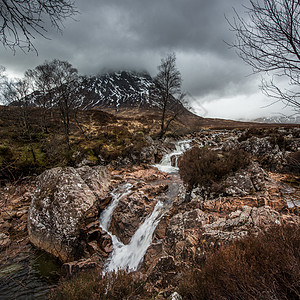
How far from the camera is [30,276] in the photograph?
4426 millimetres

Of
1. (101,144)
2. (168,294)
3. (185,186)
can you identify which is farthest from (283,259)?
(101,144)

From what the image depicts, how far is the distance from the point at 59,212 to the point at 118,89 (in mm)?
131879

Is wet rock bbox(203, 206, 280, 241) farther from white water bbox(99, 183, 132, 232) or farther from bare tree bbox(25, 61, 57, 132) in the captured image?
bare tree bbox(25, 61, 57, 132)

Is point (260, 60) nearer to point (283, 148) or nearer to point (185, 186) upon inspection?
point (185, 186)

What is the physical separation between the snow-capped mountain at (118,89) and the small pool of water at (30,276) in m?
71.9

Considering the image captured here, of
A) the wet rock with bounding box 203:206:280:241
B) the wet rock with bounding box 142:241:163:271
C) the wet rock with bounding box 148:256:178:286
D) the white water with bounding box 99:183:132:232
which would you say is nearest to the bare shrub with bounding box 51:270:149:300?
the wet rock with bounding box 148:256:178:286

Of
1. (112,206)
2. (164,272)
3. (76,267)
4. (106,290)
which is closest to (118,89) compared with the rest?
(112,206)

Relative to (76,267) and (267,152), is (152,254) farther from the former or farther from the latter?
(267,152)

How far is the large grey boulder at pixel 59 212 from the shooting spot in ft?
16.6

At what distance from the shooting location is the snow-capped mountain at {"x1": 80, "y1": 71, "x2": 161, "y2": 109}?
93.4 metres

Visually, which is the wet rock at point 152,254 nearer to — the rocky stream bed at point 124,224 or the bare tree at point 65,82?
the rocky stream bed at point 124,224

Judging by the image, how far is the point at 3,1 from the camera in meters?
1.74

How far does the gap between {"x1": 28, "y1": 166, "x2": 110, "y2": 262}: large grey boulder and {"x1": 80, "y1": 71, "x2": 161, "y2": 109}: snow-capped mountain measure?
69.6 metres

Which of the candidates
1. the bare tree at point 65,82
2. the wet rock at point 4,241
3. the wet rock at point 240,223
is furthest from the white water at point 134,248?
the bare tree at point 65,82
